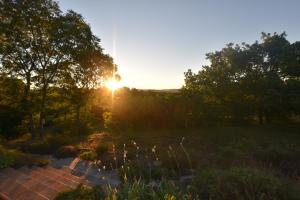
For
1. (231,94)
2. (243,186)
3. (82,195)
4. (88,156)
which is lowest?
(88,156)

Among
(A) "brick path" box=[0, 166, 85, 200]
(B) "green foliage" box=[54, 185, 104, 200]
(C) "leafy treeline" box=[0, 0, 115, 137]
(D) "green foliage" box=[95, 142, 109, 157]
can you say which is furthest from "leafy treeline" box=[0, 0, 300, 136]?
(B) "green foliage" box=[54, 185, 104, 200]

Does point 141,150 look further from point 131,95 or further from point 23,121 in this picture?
point 23,121

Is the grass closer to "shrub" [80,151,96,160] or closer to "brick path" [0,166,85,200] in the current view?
"shrub" [80,151,96,160]

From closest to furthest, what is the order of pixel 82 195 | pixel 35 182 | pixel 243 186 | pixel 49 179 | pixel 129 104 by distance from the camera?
pixel 82 195 → pixel 243 186 → pixel 35 182 → pixel 49 179 → pixel 129 104

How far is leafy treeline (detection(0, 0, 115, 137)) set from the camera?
1895 centimetres

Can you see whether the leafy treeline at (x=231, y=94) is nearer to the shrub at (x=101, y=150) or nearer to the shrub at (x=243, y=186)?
the shrub at (x=101, y=150)

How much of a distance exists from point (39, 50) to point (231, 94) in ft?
50.1

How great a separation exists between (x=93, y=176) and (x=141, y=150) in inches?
155

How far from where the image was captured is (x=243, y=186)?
626 cm

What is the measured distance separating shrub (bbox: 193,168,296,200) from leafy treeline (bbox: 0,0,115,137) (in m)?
15.9

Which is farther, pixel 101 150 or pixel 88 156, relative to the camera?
pixel 101 150

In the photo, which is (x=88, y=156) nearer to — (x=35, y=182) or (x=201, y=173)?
(x=35, y=182)

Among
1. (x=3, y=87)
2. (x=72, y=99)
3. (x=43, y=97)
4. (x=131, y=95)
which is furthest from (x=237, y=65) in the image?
(x=3, y=87)

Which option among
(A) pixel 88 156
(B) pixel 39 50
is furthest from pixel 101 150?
(B) pixel 39 50
